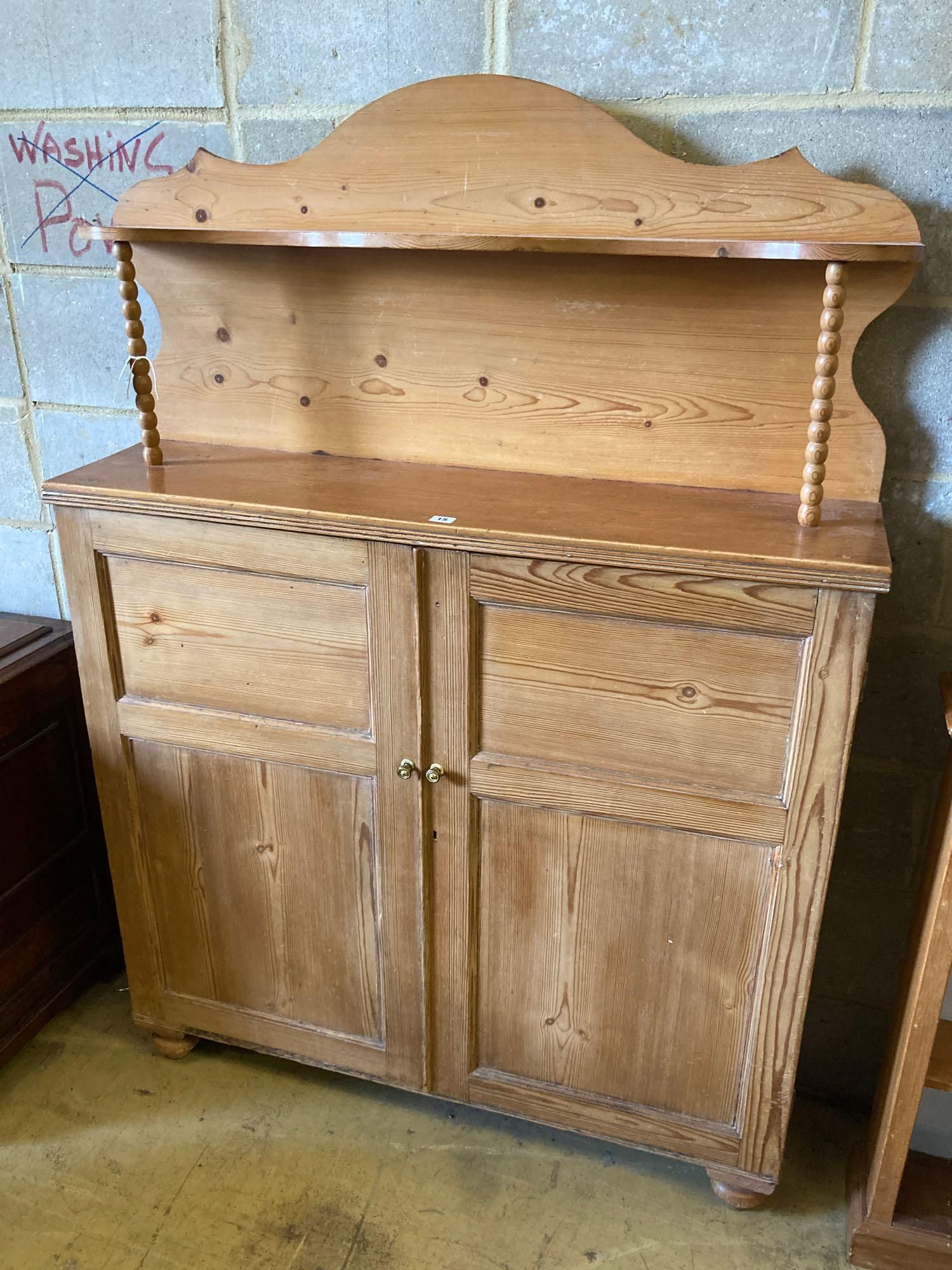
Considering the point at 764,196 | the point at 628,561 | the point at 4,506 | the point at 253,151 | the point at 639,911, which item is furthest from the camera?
the point at 4,506

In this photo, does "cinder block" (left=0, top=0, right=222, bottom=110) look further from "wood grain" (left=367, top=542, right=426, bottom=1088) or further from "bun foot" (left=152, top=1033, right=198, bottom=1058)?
"bun foot" (left=152, top=1033, right=198, bottom=1058)

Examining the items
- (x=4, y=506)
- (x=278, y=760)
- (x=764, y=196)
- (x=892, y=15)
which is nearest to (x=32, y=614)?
(x=4, y=506)

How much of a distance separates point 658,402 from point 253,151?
796 mm

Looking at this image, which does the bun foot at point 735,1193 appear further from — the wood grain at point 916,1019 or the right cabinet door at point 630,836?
the wood grain at point 916,1019

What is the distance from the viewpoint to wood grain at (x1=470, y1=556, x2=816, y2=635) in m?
1.23

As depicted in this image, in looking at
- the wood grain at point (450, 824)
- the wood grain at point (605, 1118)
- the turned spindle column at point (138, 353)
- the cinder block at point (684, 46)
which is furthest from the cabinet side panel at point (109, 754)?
the cinder block at point (684, 46)

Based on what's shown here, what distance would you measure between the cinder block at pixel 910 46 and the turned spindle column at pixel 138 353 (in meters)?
1.11

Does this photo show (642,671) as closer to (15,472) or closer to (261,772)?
(261,772)

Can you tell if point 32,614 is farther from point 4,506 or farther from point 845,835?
point 845,835

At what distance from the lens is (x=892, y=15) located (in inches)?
Result: 51.1

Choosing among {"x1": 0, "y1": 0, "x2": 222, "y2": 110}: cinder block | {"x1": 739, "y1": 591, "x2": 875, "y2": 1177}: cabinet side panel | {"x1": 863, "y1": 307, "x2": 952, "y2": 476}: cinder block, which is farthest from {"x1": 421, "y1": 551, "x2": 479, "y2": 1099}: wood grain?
{"x1": 0, "y1": 0, "x2": 222, "y2": 110}: cinder block

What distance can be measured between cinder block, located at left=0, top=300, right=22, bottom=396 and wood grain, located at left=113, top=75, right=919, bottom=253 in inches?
20.3

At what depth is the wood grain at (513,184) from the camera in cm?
134

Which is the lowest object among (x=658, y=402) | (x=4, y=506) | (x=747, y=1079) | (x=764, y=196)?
(x=747, y=1079)
